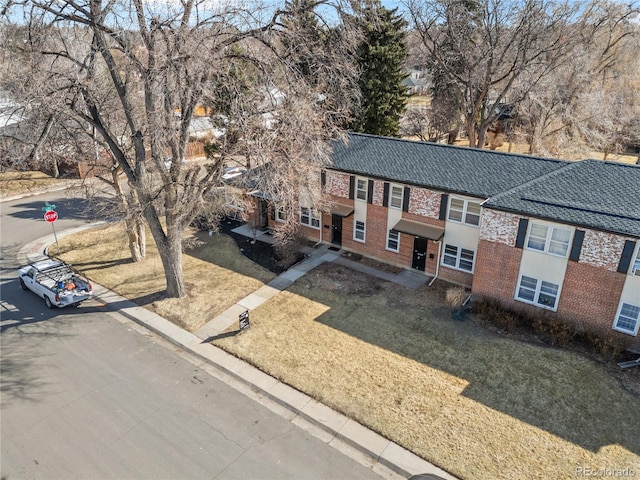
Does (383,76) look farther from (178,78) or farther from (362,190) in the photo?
(178,78)

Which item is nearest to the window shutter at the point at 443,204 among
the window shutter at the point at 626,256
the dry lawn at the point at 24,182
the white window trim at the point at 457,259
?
the white window trim at the point at 457,259

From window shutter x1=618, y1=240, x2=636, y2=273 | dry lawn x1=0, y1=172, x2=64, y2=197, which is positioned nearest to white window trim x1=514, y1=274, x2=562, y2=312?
window shutter x1=618, y1=240, x2=636, y2=273

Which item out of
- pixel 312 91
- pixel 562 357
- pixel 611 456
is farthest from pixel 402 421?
pixel 312 91

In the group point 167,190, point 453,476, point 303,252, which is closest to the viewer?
point 453,476

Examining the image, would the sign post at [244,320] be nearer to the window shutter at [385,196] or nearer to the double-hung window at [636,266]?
the window shutter at [385,196]

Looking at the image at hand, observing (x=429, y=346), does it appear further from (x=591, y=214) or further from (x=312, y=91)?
(x=312, y=91)

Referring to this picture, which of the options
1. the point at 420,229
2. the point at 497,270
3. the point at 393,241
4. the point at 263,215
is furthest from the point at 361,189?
the point at 497,270
